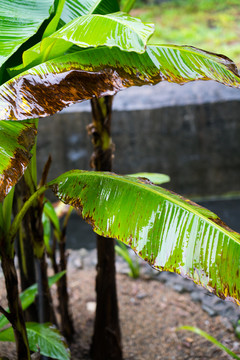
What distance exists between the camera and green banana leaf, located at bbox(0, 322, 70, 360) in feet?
3.66

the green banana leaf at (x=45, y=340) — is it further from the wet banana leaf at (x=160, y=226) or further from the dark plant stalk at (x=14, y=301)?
the wet banana leaf at (x=160, y=226)

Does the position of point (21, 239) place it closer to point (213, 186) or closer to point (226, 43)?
point (213, 186)

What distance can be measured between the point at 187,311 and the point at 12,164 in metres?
1.41

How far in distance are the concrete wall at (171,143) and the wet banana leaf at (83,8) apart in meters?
1.72

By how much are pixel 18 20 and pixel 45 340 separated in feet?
2.66

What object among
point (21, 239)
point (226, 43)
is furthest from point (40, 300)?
point (226, 43)

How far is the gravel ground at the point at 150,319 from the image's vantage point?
5.44ft

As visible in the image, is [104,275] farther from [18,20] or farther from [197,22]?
[197,22]

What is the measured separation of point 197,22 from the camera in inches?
198

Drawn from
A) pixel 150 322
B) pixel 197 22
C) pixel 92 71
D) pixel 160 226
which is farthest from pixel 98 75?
pixel 197 22

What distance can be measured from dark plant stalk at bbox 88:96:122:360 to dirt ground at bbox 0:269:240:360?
15 cm

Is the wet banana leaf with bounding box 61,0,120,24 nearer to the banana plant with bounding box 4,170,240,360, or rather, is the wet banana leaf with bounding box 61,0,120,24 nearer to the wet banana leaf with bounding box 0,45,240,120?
the wet banana leaf with bounding box 0,45,240,120

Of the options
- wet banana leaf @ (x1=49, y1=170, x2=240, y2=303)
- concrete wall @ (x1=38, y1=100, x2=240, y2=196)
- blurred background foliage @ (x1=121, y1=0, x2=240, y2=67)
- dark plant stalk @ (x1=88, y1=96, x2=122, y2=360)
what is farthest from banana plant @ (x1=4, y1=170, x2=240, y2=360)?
blurred background foliage @ (x1=121, y1=0, x2=240, y2=67)

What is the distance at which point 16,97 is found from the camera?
739 millimetres
